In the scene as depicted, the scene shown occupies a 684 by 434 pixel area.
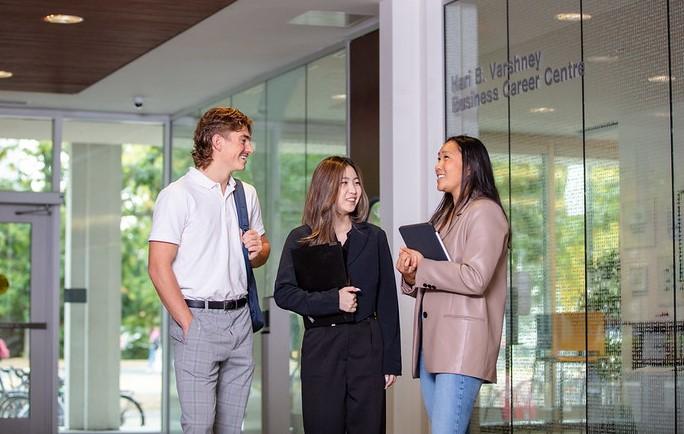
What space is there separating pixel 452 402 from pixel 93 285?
28.6 ft

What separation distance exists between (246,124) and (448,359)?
4.01 ft

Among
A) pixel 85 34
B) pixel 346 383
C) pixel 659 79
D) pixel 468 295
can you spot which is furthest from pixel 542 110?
pixel 85 34

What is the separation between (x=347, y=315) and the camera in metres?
4.28

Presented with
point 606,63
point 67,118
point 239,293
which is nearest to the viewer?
point 239,293

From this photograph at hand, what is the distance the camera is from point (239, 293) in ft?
14.2

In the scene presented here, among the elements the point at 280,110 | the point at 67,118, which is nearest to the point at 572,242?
the point at 280,110

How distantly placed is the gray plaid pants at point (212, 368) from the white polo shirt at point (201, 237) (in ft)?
0.30

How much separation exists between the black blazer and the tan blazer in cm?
14

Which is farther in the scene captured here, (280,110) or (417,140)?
(280,110)

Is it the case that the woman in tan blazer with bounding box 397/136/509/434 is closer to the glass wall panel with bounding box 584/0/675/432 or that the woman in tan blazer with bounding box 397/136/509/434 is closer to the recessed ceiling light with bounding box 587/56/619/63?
the glass wall panel with bounding box 584/0/675/432

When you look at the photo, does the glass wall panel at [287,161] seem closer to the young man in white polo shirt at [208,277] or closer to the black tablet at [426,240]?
the young man in white polo shirt at [208,277]

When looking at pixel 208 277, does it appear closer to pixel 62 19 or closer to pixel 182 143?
pixel 62 19

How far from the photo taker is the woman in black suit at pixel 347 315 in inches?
167

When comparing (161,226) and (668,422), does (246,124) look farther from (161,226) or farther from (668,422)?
(668,422)
